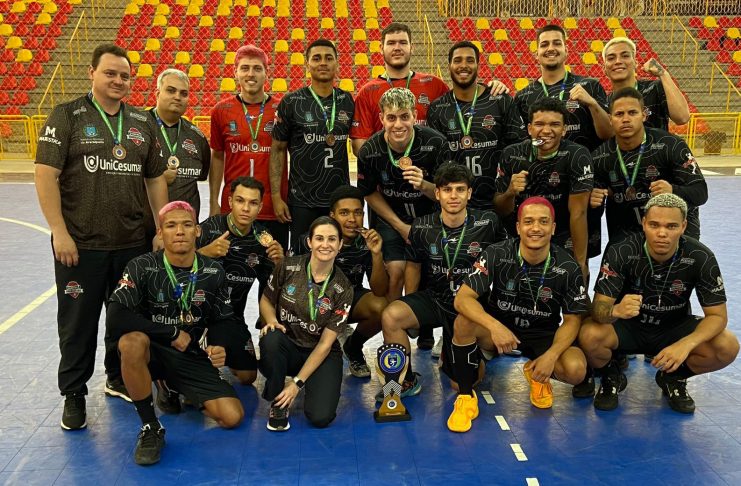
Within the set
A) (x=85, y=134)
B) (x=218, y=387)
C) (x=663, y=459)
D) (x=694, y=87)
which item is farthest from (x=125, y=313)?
(x=694, y=87)

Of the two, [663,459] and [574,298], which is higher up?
[574,298]

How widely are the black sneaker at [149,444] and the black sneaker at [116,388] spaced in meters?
0.71

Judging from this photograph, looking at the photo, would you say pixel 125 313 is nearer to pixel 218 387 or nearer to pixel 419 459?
pixel 218 387

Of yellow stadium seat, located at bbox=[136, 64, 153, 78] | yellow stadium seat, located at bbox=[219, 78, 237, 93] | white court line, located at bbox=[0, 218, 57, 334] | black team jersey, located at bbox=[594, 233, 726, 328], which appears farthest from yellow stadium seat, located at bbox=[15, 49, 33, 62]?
black team jersey, located at bbox=[594, 233, 726, 328]

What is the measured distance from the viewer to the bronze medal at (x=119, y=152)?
4.28 meters

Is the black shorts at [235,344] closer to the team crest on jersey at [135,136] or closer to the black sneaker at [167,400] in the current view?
the black sneaker at [167,400]

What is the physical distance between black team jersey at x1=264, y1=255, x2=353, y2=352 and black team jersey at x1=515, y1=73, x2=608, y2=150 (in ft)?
6.69

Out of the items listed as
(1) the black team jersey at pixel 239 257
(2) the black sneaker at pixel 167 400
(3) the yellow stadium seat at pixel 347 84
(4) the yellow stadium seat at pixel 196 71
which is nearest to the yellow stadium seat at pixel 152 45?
(4) the yellow stadium seat at pixel 196 71

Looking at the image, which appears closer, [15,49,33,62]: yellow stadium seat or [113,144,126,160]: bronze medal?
[113,144,126,160]: bronze medal

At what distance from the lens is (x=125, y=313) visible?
160 inches

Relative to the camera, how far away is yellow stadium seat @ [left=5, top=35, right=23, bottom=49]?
19391mm

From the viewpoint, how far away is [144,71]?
1873 cm

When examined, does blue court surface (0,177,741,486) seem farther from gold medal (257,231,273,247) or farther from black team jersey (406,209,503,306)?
gold medal (257,231,273,247)

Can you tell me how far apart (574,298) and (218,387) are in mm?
2279
